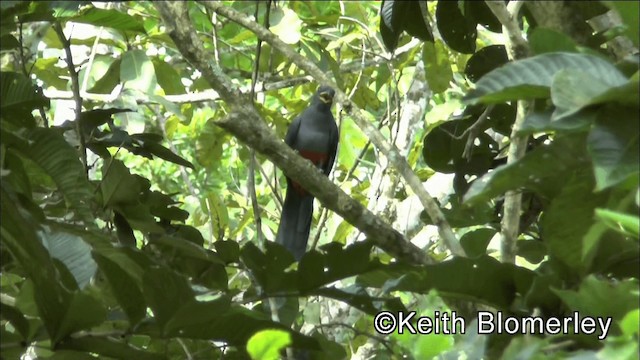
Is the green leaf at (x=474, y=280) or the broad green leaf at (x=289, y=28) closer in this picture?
the green leaf at (x=474, y=280)

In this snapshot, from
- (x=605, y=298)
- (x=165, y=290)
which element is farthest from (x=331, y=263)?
(x=605, y=298)

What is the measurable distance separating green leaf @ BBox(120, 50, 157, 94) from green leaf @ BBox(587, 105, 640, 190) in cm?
237

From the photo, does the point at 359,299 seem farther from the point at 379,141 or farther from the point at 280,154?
the point at 379,141

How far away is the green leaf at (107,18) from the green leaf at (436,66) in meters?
1.22

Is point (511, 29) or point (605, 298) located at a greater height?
point (511, 29)

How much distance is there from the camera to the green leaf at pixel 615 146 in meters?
1.09

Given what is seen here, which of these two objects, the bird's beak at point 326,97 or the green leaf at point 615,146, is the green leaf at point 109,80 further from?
the green leaf at point 615,146

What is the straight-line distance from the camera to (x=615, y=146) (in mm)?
1120

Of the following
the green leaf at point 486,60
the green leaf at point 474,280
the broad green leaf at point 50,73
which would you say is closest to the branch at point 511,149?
the green leaf at point 474,280

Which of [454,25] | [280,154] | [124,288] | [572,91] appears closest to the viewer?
[572,91]

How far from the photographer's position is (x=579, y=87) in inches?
44.1

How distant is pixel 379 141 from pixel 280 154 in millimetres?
412

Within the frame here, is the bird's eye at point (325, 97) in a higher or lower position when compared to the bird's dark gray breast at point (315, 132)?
higher

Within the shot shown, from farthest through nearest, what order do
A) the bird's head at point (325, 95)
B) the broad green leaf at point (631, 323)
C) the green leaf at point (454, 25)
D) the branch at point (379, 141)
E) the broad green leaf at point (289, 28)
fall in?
the bird's head at point (325, 95), the broad green leaf at point (289, 28), the green leaf at point (454, 25), the branch at point (379, 141), the broad green leaf at point (631, 323)
